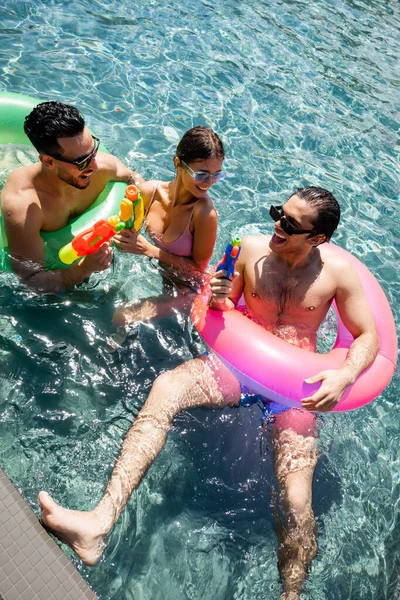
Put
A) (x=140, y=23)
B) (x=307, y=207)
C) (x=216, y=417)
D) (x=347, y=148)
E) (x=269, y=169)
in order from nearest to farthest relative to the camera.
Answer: (x=307, y=207) < (x=216, y=417) < (x=269, y=169) < (x=347, y=148) < (x=140, y=23)

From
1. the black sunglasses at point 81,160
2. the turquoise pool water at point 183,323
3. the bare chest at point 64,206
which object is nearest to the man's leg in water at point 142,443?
the turquoise pool water at point 183,323

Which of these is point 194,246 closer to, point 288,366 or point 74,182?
point 74,182

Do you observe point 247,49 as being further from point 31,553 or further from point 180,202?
point 31,553

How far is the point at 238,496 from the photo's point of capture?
323 centimetres

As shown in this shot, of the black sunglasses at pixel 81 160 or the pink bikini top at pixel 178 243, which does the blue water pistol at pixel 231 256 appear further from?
the black sunglasses at pixel 81 160

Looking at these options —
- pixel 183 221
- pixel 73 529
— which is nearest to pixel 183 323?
pixel 183 221

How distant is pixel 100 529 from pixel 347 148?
5.30 m

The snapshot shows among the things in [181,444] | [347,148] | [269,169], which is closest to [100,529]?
[181,444]

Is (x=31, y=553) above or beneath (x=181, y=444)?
above

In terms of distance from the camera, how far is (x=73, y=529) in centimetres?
234

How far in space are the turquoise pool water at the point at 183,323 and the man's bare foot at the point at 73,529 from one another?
1.44 ft

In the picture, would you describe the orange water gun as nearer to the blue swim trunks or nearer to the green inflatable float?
the green inflatable float

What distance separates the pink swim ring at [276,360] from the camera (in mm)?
3028

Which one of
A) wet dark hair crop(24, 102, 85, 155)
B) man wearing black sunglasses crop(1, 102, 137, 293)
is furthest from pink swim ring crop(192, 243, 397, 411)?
wet dark hair crop(24, 102, 85, 155)
